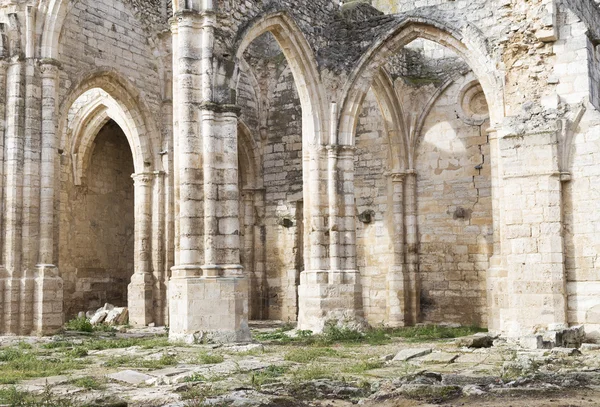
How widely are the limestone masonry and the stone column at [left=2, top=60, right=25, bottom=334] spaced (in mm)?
34

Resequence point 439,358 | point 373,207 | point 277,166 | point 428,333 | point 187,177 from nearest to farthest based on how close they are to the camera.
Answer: point 439,358, point 187,177, point 428,333, point 373,207, point 277,166

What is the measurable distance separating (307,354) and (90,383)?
3002 millimetres

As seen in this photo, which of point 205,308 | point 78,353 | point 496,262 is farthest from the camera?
point 496,262

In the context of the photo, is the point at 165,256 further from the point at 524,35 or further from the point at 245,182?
the point at 524,35

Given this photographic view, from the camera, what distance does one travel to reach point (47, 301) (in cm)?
1220

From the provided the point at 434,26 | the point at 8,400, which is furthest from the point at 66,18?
the point at 8,400

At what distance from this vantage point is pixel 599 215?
10031 mm

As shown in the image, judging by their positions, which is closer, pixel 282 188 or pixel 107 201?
pixel 282 188

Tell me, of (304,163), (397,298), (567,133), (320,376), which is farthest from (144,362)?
(397,298)

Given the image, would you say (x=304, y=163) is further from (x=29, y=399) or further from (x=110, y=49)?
(x=29, y=399)

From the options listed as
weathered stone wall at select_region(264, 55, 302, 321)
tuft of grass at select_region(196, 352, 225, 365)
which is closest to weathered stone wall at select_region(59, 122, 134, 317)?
weathered stone wall at select_region(264, 55, 302, 321)

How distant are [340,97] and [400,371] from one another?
23.5ft

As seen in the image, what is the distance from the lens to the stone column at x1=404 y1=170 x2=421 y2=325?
593 inches

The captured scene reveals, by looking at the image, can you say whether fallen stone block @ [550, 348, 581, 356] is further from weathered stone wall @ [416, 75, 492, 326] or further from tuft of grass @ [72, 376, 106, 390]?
weathered stone wall @ [416, 75, 492, 326]
